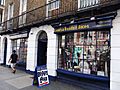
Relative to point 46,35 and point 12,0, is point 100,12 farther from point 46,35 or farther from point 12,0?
point 12,0

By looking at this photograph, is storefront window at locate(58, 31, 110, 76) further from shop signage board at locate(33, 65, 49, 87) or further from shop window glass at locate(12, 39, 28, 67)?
shop window glass at locate(12, 39, 28, 67)

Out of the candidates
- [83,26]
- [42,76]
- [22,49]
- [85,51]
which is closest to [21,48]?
[22,49]

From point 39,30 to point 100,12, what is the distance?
16.8ft

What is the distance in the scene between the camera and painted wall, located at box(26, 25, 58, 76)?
32.8 feet

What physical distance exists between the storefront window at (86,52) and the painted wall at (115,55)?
1.22 feet

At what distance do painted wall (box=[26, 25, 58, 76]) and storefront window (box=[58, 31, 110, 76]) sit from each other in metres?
0.36

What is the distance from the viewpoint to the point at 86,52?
8508 millimetres

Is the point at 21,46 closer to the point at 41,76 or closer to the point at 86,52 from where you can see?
the point at 41,76

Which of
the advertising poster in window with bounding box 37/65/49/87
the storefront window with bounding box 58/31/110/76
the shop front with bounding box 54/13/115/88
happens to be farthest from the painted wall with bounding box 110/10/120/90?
the advertising poster in window with bounding box 37/65/49/87

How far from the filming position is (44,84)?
814 cm

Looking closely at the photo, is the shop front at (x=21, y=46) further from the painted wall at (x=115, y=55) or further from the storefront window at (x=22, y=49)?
the painted wall at (x=115, y=55)

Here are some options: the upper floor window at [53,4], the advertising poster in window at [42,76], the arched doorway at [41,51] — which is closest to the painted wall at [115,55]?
the advertising poster in window at [42,76]

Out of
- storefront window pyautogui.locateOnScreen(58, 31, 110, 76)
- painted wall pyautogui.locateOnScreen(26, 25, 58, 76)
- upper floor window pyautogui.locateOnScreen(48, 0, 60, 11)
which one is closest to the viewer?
storefront window pyautogui.locateOnScreen(58, 31, 110, 76)

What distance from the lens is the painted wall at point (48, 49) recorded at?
1001 centimetres
